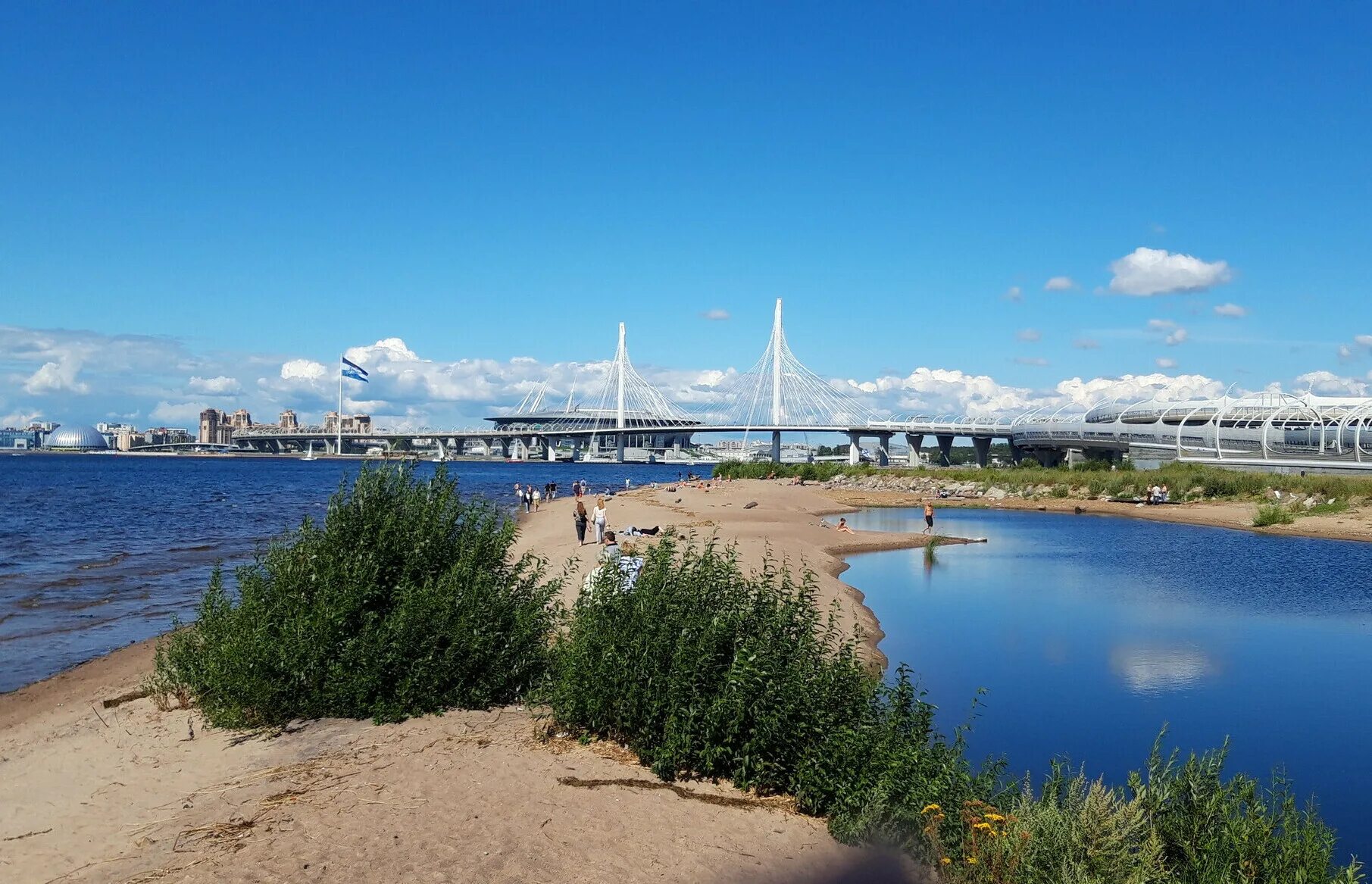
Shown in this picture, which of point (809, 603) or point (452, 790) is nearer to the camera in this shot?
point (452, 790)

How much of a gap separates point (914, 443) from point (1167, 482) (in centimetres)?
5216

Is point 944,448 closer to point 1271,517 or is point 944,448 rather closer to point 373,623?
point 1271,517

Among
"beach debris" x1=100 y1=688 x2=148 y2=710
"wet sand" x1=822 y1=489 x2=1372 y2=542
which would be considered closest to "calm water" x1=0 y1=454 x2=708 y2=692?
"beach debris" x1=100 y1=688 x2=148 y2=710

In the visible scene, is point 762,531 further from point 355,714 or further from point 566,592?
point 355,714

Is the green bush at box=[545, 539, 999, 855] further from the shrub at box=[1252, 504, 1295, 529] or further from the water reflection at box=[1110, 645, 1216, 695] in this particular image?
the shrub at box=[1252, 504, 1295, 529]

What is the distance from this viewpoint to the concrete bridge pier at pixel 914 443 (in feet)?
340

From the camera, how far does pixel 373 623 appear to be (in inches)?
369

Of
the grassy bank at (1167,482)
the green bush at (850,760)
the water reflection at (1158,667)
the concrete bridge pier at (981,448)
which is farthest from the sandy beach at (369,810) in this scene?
the concrete bridge pier at (981,448)

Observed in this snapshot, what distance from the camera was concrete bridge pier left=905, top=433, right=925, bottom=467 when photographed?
10375 cm

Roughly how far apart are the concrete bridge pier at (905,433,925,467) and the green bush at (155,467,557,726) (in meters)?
96.2

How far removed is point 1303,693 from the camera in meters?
13.6

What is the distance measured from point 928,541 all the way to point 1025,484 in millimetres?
32339

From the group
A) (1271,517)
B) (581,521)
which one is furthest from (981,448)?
(581,521)

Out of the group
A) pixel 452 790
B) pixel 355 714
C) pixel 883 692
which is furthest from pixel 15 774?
pixel 883 692
